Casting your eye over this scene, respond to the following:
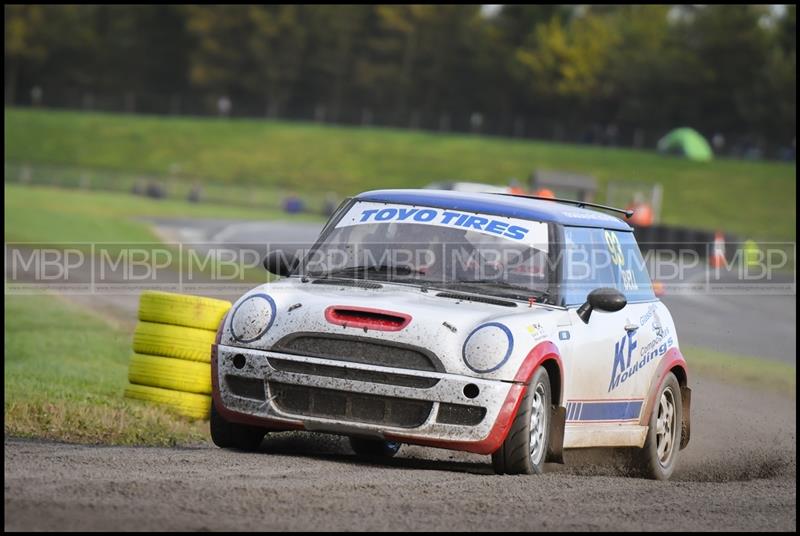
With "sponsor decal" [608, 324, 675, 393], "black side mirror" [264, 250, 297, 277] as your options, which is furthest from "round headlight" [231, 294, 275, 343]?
"sponsor decal" [608, 324, 675, 393]

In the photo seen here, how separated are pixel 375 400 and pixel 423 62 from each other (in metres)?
104

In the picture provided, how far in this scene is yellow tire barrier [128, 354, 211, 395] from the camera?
1006 cm

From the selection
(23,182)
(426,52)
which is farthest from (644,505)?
(426,52)

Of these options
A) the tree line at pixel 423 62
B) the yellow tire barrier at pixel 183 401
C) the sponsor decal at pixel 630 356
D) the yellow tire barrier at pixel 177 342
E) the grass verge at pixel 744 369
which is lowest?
the grass verge at pixel 744 369

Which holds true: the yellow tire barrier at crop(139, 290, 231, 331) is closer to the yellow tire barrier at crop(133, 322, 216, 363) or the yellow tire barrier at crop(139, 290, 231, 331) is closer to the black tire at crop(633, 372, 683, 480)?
the yellow tire barrier at crop(133, 322, 216, 363)

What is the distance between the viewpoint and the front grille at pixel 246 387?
25.4ft

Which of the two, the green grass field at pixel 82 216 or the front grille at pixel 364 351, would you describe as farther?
the green grass field at pixel 82 216

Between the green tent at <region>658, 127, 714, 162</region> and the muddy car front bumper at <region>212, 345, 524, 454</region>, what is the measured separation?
70032 millimetres

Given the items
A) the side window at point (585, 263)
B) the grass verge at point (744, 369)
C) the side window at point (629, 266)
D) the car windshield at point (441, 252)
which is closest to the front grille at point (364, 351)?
the car windshield at point (441, 252)

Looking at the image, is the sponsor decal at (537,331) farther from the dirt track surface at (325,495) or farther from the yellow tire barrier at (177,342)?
the yellow tire barrier at (177,342)

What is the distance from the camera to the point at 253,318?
7.81 m

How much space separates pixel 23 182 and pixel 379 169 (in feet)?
68.4

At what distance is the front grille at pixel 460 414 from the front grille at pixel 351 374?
147mm

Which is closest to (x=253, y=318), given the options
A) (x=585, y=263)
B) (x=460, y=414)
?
(x=460, y=414)
